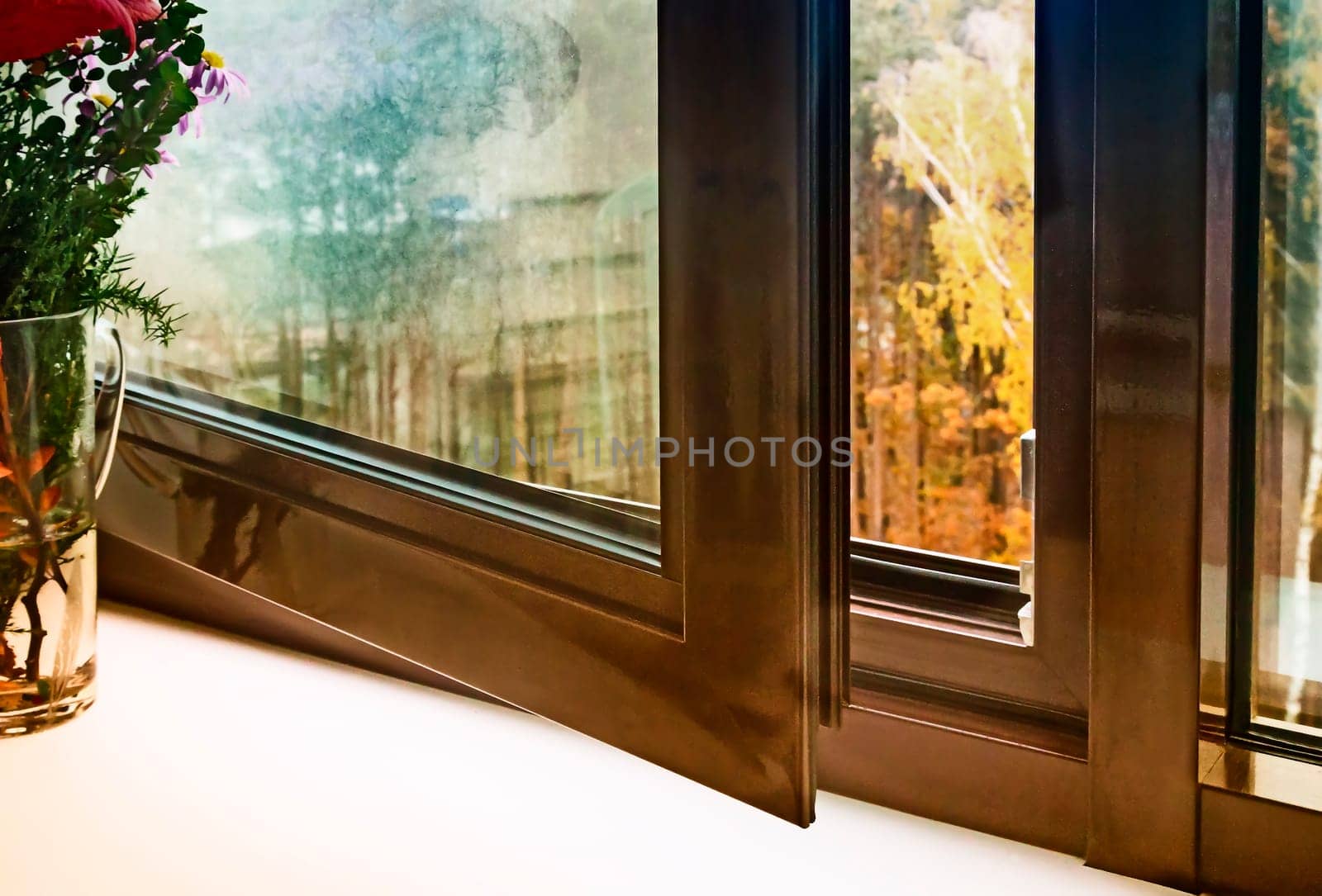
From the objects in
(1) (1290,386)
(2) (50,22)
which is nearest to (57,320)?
(2) (50,22)

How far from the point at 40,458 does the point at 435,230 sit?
1.23ft

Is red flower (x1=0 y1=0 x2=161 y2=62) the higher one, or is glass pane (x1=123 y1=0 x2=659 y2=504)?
red flower (x1=0 y1=0 x2=161 y2=62)

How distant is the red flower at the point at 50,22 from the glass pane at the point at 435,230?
225 millimetres

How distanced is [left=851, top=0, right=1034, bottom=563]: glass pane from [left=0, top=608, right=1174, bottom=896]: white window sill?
0.34 metres

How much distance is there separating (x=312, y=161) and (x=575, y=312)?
0.36 meters

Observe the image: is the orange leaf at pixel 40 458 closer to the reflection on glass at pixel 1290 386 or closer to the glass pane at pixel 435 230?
the glass pane at pixel 435 230

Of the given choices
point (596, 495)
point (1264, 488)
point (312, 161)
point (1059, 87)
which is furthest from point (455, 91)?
point (1264, 488)

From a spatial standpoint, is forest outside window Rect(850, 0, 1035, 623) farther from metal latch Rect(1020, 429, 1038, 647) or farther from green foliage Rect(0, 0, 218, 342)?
green foliage Rect(0, 0, 218, 342)

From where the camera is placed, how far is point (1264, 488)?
0.71 metres

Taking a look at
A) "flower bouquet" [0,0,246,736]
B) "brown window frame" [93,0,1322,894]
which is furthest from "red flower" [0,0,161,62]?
"brown window frame" [93,0,1322,894]

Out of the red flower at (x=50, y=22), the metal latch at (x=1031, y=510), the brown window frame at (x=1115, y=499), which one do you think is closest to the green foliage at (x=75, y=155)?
the red flower at (x=50, y=22)

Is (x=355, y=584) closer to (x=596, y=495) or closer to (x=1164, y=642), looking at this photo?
(x=596, y=495)

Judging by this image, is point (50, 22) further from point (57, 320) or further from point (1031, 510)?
point (1031, 510)

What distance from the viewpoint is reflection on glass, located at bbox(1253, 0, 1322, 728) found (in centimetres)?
68
